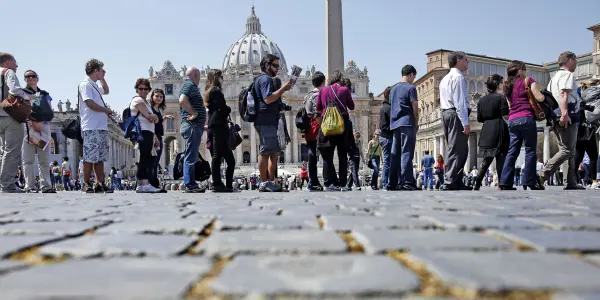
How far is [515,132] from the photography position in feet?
25.6

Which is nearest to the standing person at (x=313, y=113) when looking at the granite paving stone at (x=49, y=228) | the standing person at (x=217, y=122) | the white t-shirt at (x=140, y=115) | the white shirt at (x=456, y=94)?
the standing person at (x=217, y=122)

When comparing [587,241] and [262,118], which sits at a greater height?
[262,118]

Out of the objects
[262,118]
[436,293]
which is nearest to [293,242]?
[436,293]

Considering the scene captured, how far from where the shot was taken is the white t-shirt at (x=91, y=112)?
318 inches

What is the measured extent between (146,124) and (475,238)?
6.73m

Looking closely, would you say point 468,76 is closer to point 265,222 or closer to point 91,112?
point 91,112

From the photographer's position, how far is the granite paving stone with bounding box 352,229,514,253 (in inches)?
81.8

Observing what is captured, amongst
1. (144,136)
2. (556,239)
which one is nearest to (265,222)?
(556,239)

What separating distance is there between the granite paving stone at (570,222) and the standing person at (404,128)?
4.97 m

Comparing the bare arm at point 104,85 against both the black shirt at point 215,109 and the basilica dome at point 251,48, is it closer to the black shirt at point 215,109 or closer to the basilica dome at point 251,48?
the black shirt at point 215,109

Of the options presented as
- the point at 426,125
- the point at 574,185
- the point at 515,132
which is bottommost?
the point at 574,185

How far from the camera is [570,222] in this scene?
9.75 ft

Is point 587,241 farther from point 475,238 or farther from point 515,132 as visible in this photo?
point 515,132

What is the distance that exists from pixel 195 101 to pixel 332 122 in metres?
2.07
